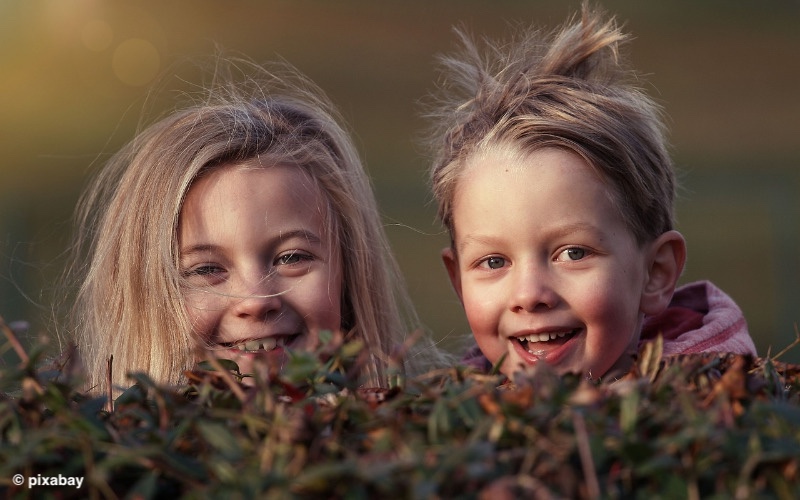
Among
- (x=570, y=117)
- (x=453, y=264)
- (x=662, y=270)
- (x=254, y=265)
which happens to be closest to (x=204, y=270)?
(x=254, y=265)

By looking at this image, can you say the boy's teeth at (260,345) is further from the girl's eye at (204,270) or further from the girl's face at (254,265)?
the girl's eye at (204,270)

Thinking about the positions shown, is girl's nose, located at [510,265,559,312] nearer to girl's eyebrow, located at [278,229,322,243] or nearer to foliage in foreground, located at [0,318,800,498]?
girl's eyebrow, located at [278,229,322,243]

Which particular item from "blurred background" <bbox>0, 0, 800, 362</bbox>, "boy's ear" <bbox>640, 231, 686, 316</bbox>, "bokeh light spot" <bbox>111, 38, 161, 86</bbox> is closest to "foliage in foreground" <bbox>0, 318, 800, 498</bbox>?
"boy's ear" <bbox>640, 231, 686, 316</bbox>

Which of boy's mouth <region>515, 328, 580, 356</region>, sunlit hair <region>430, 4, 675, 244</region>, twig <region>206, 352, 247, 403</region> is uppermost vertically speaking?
sunlit hair <region>430, 4, 675, 244</region>

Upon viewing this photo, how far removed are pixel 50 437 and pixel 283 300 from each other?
4.61 feet

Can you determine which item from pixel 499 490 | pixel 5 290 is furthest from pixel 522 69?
pixel 5 290

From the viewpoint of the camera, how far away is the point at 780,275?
692 centimetres

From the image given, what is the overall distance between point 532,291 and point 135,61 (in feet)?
16.6

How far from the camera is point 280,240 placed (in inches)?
85.5

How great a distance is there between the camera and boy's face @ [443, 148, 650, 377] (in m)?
1.93

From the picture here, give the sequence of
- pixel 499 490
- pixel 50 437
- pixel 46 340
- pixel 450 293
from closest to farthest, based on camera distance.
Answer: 1. pixel 499 490
2. pixel 50 437
3. pixel 46 340
4. pixel 450 293

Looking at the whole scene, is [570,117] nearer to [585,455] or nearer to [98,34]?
[585,455]

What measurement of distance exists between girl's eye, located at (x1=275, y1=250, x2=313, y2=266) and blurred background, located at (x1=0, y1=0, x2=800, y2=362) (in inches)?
157

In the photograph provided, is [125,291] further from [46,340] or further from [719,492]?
[719,492]
